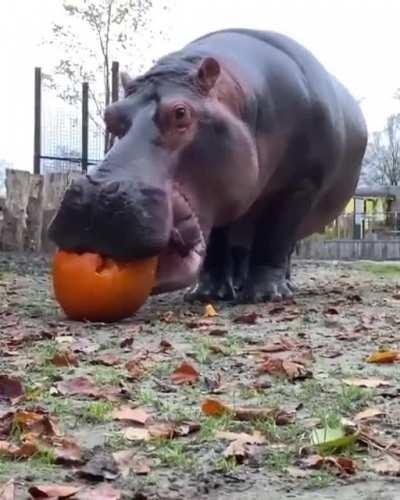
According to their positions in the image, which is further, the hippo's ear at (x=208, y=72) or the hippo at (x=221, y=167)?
the hippo's ear at (x=208, y=72)

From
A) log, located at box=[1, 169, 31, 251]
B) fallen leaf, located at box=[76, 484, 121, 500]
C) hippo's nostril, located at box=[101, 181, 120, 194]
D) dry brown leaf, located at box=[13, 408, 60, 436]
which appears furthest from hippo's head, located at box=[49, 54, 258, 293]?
log, located at box=[1, 169, 31, 251]

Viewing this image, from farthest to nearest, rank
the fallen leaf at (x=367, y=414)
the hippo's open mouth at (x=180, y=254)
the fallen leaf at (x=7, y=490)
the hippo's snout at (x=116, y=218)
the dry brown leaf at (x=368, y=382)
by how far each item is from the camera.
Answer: the hippo's open mouth at (x=180, y=254), the hippo's snout at (x=116, y=218), the dry brown leaf at (x=368, y=382), the fallen leaf at (x=367, y=414), the fallen leaf at (x=7, y=490)

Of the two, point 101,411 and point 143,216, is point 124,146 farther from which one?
point 101,411

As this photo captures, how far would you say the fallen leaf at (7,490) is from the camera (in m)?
1.67

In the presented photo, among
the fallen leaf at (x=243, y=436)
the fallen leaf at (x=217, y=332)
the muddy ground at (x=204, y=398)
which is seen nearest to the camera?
the muddy ground at (x=204, y=398)

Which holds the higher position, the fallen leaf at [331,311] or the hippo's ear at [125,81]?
the hippo's ear at [125,81]

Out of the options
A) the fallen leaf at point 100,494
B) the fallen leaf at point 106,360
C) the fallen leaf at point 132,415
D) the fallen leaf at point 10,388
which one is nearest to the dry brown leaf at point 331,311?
the fallen leaf at point 106,360

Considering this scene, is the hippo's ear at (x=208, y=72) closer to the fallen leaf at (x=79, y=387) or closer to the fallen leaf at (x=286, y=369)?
the fallen leaf at (x=286, y=369)

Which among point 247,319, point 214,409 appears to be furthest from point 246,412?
point 247,319

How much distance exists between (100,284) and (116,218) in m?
0.31

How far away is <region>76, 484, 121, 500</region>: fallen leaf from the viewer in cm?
169

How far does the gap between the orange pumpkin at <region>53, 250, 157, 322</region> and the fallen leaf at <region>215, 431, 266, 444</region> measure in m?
2.06

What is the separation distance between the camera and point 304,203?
550 centimetres

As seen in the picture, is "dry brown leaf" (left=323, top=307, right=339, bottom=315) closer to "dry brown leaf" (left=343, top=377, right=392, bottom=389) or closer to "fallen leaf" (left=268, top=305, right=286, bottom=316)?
"fallen leaf" (left=268, top=305, right=286, bottom=316)
